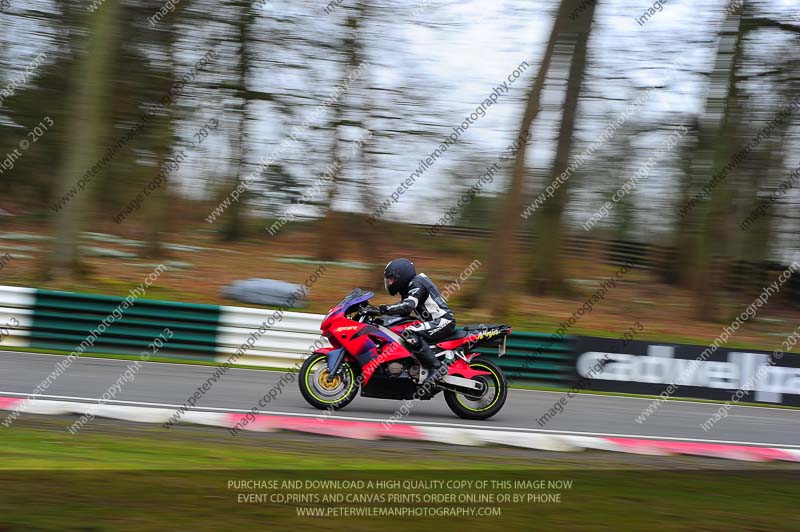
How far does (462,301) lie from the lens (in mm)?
18047

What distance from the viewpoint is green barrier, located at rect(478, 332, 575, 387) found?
13.8 meters

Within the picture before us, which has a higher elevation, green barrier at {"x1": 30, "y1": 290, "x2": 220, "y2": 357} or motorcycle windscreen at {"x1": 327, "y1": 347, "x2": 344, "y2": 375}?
motorcycle windscreen at {"x1": 327, "y1": 347, "x2": 344, "y2": 375}

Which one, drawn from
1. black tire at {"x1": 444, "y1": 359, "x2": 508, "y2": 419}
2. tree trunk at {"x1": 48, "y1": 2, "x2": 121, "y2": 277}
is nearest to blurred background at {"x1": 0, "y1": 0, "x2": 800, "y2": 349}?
tree trunk at {"x1": 48, "y1": 2, "x2": 121, "y2": 277}

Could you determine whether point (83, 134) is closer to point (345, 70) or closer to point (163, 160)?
point (163, 160)

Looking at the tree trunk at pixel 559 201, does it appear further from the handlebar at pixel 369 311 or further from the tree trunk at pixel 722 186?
the handlebar at pixel 369 311

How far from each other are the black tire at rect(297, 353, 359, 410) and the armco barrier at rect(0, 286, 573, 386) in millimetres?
4761

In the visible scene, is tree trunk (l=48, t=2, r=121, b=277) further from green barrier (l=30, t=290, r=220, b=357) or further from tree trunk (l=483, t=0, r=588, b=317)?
tree trunk (l=483, t=0, r=588, b=317)

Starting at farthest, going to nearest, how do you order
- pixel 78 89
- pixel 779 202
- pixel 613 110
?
pixel 779 202
pixel 613 110
pixel 78 89

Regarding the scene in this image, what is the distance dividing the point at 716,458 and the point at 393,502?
4.63 meters

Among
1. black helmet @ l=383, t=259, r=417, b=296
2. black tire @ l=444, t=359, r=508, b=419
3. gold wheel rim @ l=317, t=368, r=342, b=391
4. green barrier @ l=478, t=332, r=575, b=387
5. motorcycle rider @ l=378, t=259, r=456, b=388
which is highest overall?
black helmet @ l=383, t=259, r=417, b=296

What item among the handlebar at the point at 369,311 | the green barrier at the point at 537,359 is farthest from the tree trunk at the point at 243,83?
the handlebar at the point at 369,311

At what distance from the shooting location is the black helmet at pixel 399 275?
8.77m

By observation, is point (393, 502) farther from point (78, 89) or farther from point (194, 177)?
point (194, 177)

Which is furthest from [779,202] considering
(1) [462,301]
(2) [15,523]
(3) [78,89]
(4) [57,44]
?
(2) [15,523]
